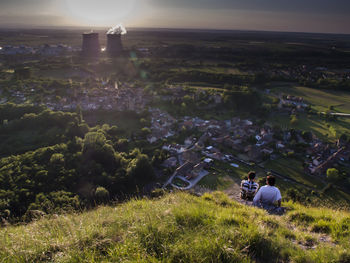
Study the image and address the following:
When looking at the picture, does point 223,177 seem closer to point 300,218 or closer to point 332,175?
point 332,175

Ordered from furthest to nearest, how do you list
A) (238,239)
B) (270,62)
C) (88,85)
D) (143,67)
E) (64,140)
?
1. (270,62)
2. (143,67)
3. (88,85)
4. (64,140)
5. (238,239)

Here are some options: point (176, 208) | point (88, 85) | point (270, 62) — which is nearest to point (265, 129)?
point (176, 208)

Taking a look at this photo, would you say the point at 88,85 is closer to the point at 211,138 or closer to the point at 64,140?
the point at 64,140

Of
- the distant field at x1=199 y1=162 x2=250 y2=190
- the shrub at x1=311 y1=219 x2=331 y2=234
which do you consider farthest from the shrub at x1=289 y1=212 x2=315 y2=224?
the distant field at x1=199 y1=162 x2=250 y2=190

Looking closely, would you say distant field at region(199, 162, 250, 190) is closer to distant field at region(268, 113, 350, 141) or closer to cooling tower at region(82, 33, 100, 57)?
distant field at region(268, 113, 350, 141)

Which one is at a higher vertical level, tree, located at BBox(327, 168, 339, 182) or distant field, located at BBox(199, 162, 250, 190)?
tree, located at BBox(327, 168, 339, 182)

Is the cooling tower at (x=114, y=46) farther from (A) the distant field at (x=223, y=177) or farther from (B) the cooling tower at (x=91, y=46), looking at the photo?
(A) the distant field at (x=223, y=177)

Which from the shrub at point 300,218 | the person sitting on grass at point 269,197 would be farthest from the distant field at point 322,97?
the shrub at point 300,218

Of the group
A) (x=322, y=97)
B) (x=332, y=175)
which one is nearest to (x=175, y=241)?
(x=332, y=175)
